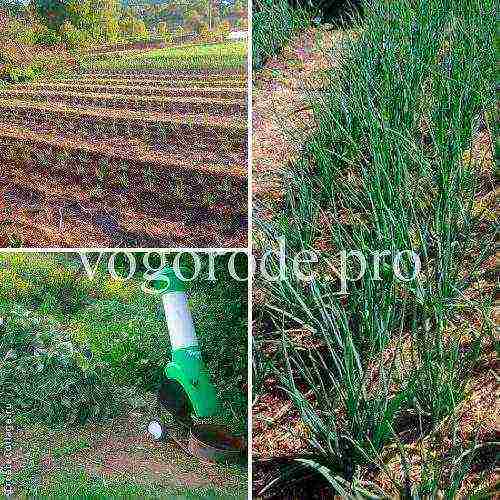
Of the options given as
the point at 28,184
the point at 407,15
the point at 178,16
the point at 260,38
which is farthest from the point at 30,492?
the point at 260,38

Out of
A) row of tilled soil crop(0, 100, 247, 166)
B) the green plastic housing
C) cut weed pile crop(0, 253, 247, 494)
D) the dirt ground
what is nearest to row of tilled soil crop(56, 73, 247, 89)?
row of tilled soil crop(0, 100, 247, 166)

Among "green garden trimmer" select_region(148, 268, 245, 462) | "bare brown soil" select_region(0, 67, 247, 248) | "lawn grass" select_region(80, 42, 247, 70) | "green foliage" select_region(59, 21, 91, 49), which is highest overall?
"green foliage" select_region(59, 21, 91, 49)

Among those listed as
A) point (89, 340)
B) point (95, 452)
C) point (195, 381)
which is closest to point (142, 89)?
point (89, 340)

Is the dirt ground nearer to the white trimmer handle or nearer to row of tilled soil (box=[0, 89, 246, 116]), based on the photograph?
the white trimmer handle

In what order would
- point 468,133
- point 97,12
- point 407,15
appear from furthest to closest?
point 407,15, point 97,12, point 468,133

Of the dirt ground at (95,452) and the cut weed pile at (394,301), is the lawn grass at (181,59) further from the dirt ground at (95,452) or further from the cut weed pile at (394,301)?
the dirt ground at (95,452)

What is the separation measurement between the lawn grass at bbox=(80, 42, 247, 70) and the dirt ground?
1.39 meters

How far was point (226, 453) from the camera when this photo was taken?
75.6 inches

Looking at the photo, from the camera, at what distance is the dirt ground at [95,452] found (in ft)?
6.41

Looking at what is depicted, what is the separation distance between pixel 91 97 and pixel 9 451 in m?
1.47

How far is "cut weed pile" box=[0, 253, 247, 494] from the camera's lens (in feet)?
6.37

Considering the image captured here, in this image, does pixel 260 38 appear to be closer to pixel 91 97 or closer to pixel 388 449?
pixel 91 97

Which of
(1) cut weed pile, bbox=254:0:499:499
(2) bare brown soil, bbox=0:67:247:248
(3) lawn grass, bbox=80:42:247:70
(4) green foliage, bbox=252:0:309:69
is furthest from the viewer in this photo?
(4) green foliage, bbox=252:0:309:69

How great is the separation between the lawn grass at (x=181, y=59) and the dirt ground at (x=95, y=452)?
139 centimetres
